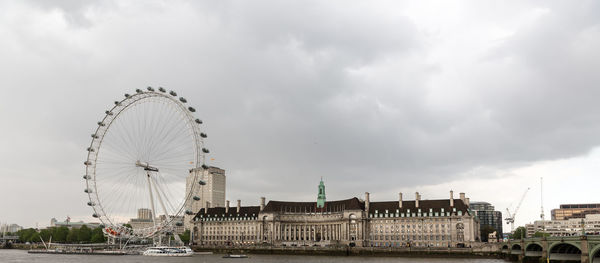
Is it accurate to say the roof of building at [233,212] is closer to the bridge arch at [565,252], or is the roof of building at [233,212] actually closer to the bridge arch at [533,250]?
the bridge arch at [533,250]

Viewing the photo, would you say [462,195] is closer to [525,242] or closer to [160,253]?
[525,242]

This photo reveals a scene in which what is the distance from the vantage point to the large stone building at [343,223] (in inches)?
5655

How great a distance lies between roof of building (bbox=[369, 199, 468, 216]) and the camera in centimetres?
14412

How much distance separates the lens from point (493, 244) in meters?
120

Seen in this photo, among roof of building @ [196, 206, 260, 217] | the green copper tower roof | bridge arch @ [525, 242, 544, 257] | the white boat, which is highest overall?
the green copper tower roof

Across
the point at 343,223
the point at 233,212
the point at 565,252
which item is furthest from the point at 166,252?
the point at 565,252

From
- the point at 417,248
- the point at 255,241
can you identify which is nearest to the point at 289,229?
the point at 255,241

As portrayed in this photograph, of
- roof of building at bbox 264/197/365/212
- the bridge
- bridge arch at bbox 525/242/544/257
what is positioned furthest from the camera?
roof of building at bbox 264/197/365/212

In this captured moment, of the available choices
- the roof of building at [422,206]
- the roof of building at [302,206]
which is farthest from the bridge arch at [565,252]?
the roof of building at [302,206]

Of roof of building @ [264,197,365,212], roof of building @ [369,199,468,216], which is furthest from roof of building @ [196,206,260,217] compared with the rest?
roof of building @ [369,199,468,216]

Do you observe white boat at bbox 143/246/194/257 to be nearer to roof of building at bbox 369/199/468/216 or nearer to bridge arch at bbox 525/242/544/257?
roof of building at bbox 369/199/468/216

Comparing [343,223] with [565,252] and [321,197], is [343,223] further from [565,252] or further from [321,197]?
[565,252]

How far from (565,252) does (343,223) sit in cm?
8085

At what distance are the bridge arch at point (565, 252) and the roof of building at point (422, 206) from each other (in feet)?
182
